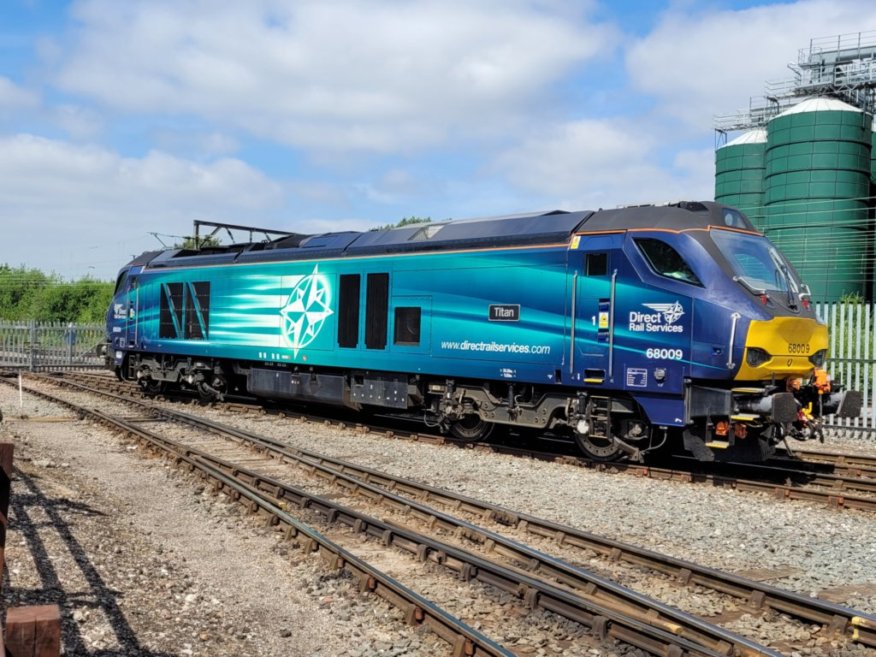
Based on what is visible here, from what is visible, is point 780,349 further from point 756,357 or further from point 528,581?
point 528,581

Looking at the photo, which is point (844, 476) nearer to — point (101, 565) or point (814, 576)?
point (814, 576)

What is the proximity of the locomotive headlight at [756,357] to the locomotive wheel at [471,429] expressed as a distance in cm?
495

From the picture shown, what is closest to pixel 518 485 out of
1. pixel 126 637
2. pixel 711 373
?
pixel 711 373

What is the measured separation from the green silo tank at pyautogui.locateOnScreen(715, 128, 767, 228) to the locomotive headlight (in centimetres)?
3456

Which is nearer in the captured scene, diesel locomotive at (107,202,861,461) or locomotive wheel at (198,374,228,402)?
diesel locomotive at (107,202,861,461)

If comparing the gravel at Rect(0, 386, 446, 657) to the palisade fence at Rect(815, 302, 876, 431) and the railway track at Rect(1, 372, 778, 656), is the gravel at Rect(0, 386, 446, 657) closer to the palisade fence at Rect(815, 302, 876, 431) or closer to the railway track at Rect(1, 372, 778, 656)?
the railway track at Rect(1, 372, 778, 656)

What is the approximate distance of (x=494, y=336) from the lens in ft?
43.7

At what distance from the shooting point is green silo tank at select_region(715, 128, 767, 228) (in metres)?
43.8

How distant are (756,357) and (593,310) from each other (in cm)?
237

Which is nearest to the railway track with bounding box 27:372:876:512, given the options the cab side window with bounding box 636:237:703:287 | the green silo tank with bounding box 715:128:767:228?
the cab side window with bounding box 636:237:703:287

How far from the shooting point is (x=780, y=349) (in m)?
10.8

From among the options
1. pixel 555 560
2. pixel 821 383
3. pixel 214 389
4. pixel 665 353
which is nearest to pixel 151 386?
pixel 214 389

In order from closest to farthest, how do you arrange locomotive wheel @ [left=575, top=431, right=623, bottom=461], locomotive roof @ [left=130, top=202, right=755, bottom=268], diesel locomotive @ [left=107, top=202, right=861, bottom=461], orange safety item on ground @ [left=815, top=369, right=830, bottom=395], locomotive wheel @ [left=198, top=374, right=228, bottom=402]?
diesel locomotive @ [left=107, top=202, right=861, bottom=461] < orange safety item on ground @ [left=815, top=369, right=830, bottom=395] < locomotive roof @ [left=130, top=202, right=755, bottom=268] < locomotive wheel @ [left=575, top=431, right=623, bottom=461] < locomotive wheel @ [left=198, top=374, right=228, bottom=402]

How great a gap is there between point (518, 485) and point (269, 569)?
4.32 metres
